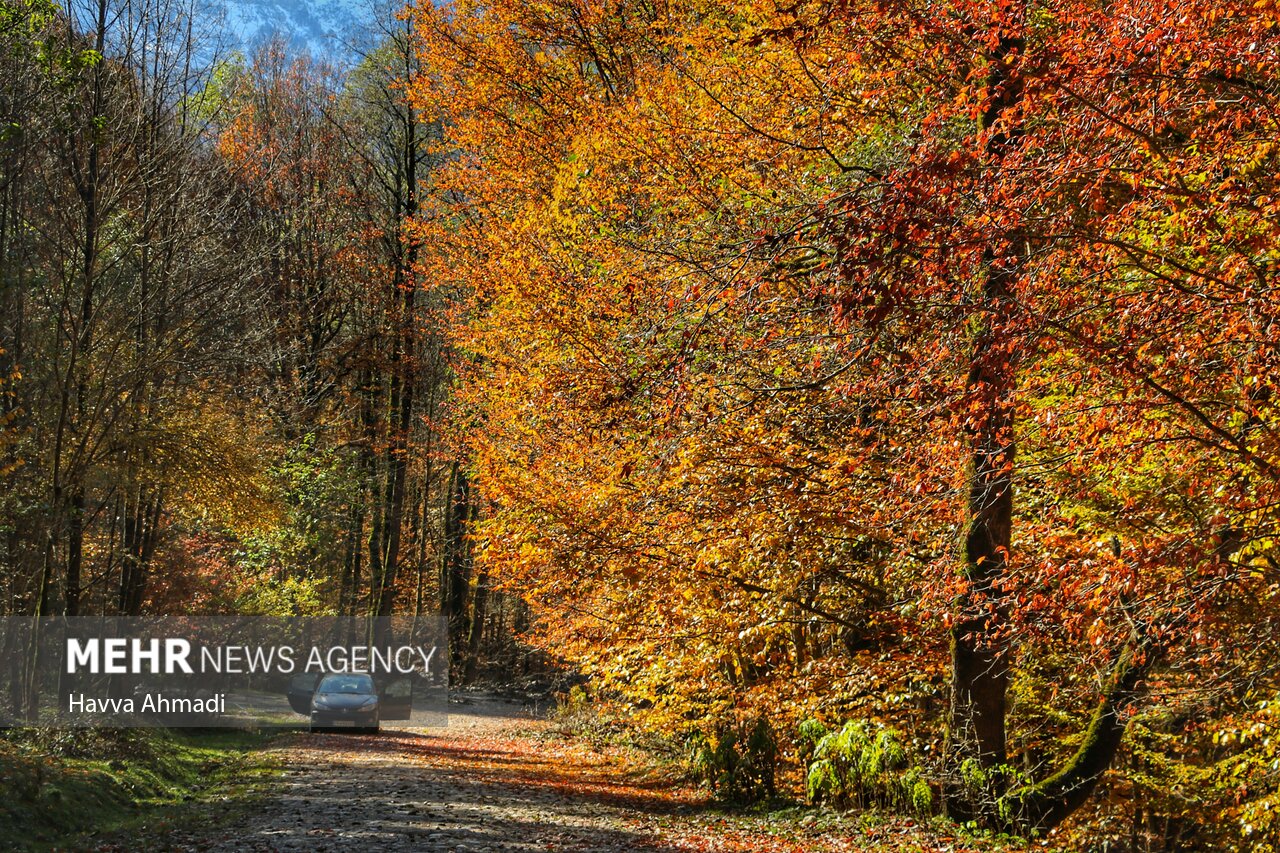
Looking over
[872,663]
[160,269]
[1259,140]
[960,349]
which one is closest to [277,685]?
[160,269]

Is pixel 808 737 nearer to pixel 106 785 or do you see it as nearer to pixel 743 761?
pixel 743 761

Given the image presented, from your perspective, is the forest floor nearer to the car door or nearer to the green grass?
the green grass

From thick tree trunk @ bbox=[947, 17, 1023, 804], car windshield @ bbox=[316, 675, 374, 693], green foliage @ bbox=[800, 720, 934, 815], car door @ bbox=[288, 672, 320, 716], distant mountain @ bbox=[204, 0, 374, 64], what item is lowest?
car door @ bbox=[288, 672, 320, 716]

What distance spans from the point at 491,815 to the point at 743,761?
3.26m

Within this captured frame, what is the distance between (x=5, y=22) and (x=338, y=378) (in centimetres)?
2098

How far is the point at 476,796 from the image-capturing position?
43.2ft

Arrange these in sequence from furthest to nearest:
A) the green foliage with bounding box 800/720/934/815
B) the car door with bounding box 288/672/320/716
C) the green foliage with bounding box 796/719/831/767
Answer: the car door with bounding box 288/672/320/716 → the green foliage with bounding box 796/719/831/767 → the green foliage with bounding box 800/720/934/815

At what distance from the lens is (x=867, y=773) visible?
10.6 m

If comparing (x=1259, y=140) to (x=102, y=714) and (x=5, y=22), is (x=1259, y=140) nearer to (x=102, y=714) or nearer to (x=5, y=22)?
(x=5, y=22)

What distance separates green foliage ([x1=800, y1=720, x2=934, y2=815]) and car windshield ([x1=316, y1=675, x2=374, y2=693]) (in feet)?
46.7

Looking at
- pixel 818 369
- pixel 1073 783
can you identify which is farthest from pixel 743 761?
pixel 818 369

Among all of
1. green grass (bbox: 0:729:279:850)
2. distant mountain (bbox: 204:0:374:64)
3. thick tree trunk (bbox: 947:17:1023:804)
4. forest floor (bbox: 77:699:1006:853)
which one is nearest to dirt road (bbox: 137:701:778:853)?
forest floor (bbox: 77:699:1006:853)

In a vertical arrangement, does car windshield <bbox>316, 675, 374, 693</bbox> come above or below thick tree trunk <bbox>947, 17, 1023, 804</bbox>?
below

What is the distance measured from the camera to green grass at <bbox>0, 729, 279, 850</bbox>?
975cm
